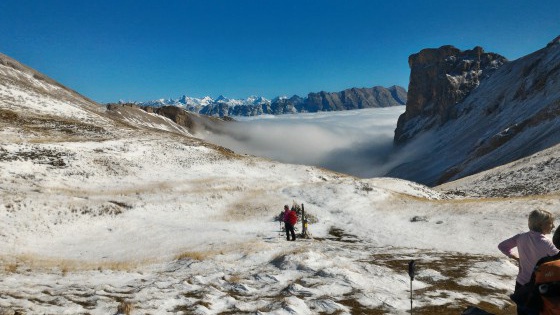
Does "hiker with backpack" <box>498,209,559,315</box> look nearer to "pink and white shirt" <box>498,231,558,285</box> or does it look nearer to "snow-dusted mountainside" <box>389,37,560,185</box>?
"pink and white shirt" <box>498,231,558,285</box>

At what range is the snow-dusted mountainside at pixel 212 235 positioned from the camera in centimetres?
1414

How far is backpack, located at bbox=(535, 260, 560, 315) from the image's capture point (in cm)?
573

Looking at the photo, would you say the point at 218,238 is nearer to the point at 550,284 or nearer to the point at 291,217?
the point at 291,217

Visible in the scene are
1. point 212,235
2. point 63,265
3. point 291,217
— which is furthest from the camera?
point 212,235

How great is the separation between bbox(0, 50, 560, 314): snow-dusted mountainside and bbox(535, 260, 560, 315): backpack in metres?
7.86

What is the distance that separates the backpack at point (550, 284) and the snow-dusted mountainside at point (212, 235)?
7.86 metres

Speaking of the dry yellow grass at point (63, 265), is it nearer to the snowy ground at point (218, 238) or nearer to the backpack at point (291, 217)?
the snowy ground at point (218, 238)

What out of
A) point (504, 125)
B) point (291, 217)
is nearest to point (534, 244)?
point (291, 217)

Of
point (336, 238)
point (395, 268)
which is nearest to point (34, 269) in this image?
point (395, 268)

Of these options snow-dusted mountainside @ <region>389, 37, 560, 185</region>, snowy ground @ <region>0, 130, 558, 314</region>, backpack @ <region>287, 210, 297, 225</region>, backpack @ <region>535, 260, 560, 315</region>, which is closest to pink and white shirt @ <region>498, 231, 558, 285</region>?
backpack @ <region>535, 260, 560, 315</region>

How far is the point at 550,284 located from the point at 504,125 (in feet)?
486

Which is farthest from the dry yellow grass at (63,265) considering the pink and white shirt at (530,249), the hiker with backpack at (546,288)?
the hiker with backpack at (546,288)

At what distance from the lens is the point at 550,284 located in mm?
5773

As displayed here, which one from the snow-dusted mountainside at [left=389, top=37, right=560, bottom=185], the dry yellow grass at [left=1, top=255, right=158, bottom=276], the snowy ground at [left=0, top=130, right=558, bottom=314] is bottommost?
the dry yellow grass at [left=1, top=255, right=158, bottom=276]
